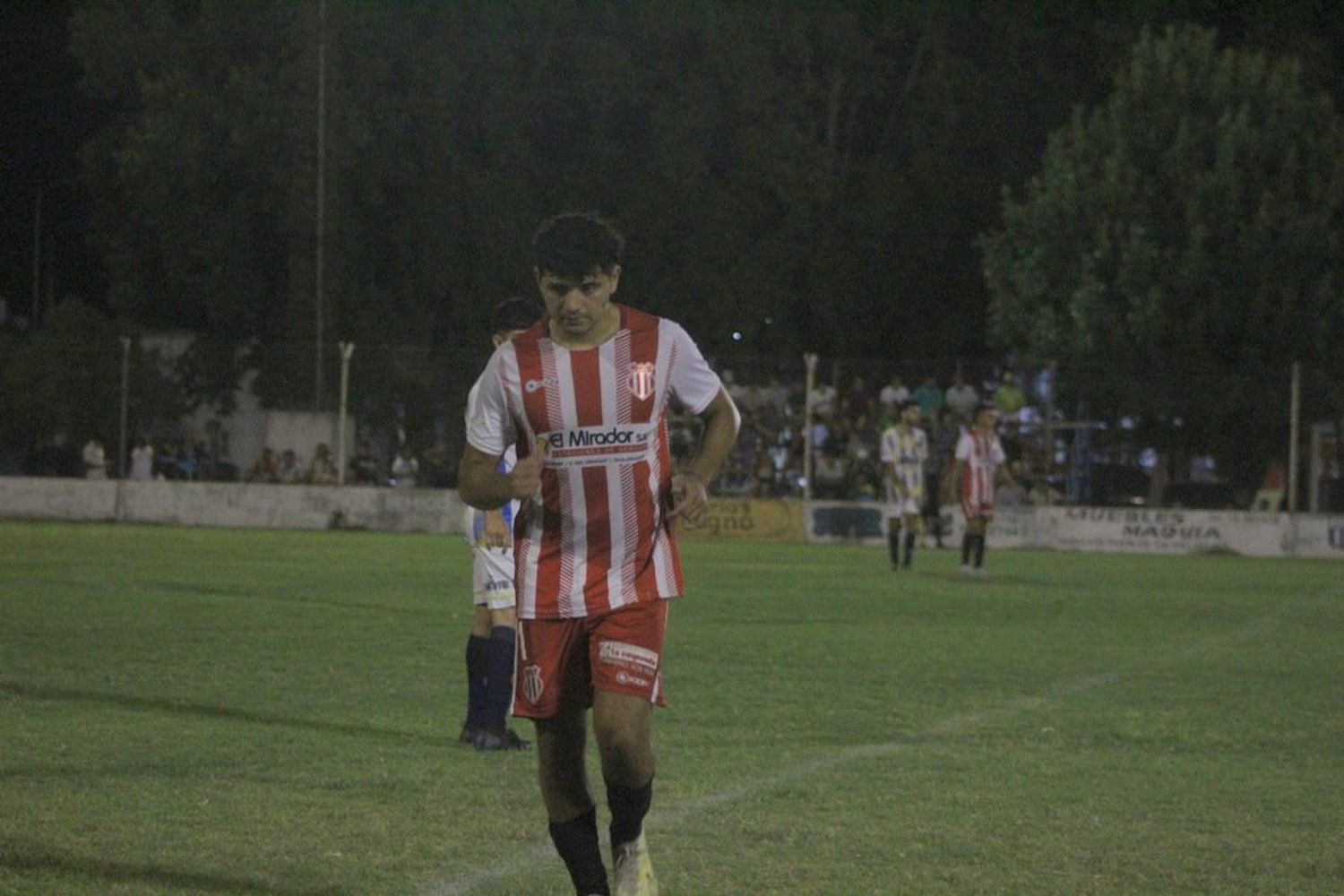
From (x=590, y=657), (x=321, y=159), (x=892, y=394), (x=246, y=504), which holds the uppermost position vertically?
(x=321, y=159)

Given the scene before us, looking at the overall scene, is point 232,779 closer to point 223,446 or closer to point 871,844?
point 871,844

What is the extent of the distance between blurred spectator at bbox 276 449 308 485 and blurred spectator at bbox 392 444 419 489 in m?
1.73

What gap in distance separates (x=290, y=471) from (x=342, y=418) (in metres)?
1.81

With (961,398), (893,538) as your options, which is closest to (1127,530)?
(961,398)

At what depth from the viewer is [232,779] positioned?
8.39m

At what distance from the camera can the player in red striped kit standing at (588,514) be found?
18.8ft

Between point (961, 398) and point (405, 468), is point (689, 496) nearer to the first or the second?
point (961, 398)

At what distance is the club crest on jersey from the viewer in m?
5.76

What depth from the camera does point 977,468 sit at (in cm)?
2372

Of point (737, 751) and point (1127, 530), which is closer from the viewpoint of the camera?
point (737, 751)

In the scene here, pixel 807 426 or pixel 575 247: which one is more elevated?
pixel 807 426

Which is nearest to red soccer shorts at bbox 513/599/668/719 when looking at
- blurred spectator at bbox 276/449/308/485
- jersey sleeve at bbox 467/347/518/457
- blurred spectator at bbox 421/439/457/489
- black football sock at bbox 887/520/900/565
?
jersey sleeve at bbox 467/347/518/457

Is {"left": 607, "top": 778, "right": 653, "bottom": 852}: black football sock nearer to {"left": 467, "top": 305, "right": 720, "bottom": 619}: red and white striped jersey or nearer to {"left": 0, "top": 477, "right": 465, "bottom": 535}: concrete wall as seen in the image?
{"left": 467, "top": 305, "right": 720, "bottom": 619}: red and white striped jersey

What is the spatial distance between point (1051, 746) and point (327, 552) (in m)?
17.7
